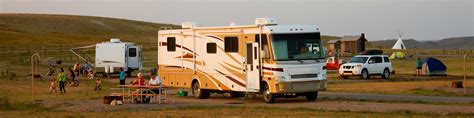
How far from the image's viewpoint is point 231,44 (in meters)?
31.1

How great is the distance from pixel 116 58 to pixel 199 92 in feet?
83.1

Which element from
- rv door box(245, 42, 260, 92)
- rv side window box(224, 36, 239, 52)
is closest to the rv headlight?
rv door box(245, 42, 260, 92)

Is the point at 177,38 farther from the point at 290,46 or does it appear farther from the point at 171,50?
the point at 290,46

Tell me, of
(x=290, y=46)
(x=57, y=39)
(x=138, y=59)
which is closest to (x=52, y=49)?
(x=57, y=39)

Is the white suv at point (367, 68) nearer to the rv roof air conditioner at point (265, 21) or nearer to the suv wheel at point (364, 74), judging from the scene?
the suv wheel at point (364, 74)

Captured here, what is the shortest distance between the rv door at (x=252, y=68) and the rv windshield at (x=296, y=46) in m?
0.90

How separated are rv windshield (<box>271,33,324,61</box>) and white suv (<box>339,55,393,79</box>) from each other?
70.4ft

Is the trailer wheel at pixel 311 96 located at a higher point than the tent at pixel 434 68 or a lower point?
lower

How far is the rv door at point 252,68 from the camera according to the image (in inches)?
1174

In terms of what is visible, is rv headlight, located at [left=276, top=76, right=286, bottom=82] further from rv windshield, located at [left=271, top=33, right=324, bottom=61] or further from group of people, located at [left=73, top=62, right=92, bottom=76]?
group of people, located at [left=73, top=62, right=92, bottom=76]

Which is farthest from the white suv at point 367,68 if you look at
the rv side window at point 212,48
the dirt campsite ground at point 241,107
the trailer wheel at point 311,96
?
the trailer wheel at point 311,96

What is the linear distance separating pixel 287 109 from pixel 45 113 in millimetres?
6884

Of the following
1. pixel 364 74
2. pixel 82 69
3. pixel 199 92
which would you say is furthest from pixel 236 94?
pixel 82 69

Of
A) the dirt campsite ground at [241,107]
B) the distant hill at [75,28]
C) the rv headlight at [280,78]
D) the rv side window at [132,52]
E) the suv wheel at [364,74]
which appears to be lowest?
the dirt campsite ground at [241,107]
